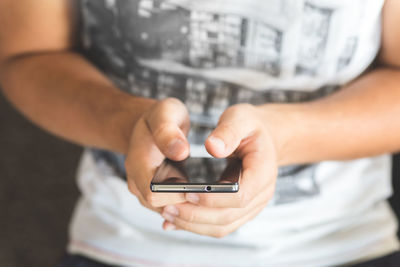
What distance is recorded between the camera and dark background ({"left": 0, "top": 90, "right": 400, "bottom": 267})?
893 millimetres

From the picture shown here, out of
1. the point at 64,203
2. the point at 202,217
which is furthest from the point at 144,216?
the point at 64,203

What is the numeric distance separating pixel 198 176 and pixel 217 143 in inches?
6.5

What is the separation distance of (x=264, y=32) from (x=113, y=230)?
0.96 ft

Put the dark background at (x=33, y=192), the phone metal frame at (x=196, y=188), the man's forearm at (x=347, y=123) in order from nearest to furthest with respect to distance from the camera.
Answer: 1. the phone metal frame at (x=196, y=188)
2. the man's forearm at (x=347, y=123)
3. the dark background at (x=33, y=192)

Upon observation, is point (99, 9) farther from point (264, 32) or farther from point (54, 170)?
point (54, 170)

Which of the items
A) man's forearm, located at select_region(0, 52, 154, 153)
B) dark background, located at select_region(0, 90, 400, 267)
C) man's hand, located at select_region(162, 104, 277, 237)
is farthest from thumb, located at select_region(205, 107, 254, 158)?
dark background, located at select_region(0, 90, 400, 267)

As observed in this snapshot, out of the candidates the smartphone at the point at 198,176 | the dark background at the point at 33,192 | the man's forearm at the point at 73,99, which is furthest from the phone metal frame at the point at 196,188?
the dark background at the point at 33,192

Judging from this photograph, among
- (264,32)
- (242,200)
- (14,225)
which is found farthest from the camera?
(14,225)

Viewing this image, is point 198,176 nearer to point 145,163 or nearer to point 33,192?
point 145,163

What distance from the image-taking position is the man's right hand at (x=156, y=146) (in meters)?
Answer: 0.36

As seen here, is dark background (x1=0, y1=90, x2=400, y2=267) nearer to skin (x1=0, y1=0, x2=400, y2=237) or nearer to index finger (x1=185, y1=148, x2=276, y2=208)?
skin (x1=0, y1=0, x2=400, y2=237)

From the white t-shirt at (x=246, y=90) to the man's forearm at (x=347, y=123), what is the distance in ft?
0.12

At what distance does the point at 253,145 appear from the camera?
1.32ft

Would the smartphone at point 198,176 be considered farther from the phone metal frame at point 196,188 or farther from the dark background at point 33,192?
the dark background at point 33,192
